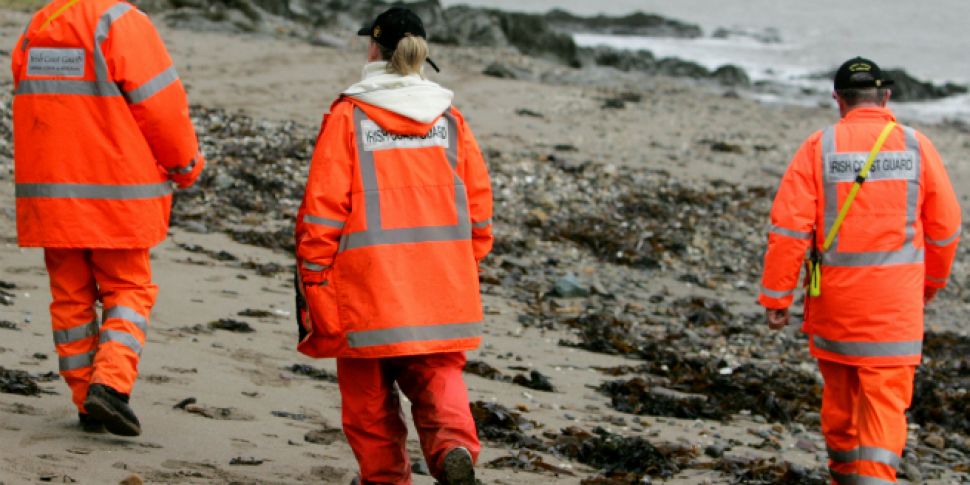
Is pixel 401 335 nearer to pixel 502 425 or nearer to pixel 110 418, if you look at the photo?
pixel 110 418

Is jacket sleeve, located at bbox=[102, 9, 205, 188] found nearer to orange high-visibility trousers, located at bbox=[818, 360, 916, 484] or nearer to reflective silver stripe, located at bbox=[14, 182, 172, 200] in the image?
reflective silver stripe, located at bbox=[14, 182, 172, 200]

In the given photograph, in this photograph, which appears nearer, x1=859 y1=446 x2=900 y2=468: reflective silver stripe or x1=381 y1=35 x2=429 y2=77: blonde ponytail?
x1=381 y1=35 x2=429 y2=77: blonde ponytail

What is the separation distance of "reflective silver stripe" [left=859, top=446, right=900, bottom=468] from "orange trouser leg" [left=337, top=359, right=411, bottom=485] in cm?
181

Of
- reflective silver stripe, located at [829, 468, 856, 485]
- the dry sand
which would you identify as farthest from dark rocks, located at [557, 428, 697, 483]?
reflective silver stripe, located at [829, 468, 856, 485]

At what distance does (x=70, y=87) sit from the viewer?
17.4 ft

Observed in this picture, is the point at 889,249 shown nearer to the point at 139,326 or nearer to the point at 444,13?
the point at 139,326

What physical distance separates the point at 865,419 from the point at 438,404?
5.78 feet

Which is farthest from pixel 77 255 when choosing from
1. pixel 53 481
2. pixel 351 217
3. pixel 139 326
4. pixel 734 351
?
pixel 734 351

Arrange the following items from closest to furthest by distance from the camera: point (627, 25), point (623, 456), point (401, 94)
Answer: point (401, 94)
point (623, 456)
point (627, 25)

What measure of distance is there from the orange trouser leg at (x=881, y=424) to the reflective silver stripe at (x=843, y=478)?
0.37 ft

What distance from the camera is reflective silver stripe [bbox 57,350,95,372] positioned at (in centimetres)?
539

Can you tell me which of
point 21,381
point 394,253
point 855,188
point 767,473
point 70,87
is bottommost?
point 767,473

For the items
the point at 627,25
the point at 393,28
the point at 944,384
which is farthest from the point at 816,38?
the point at 393,28

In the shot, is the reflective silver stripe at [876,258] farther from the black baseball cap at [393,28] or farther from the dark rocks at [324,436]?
the dark rocks at [324,436]
